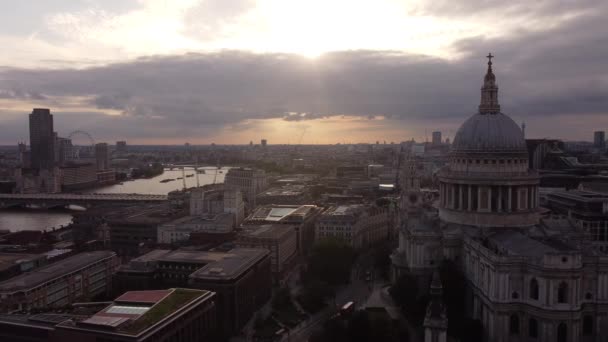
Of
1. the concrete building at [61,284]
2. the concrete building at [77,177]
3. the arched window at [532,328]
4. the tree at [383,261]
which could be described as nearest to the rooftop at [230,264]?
the concrete building at [61,284]

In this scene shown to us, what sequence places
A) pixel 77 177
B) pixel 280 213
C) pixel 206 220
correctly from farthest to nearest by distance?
1. pixel 77 177
2. pixel 280 213
3. pixel 206 220

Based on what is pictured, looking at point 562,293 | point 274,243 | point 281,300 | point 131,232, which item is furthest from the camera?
point 131,232

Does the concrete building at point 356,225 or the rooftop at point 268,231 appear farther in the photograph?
the concrete building at point 356,225

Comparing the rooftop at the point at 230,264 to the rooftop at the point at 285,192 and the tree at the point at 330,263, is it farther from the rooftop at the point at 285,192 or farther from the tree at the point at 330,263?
the rooftop at the point at 285,192

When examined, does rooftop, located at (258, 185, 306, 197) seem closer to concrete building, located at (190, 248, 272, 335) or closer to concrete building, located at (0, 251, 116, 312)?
concrete building, located at (0, 251, 116, 312)

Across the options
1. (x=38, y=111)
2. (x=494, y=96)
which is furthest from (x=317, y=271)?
(x=38, y=111)

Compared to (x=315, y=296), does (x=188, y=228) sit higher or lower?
higher

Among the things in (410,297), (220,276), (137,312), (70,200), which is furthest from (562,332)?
(70,200)

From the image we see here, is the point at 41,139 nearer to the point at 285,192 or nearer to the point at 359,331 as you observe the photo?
the point at 285,192
